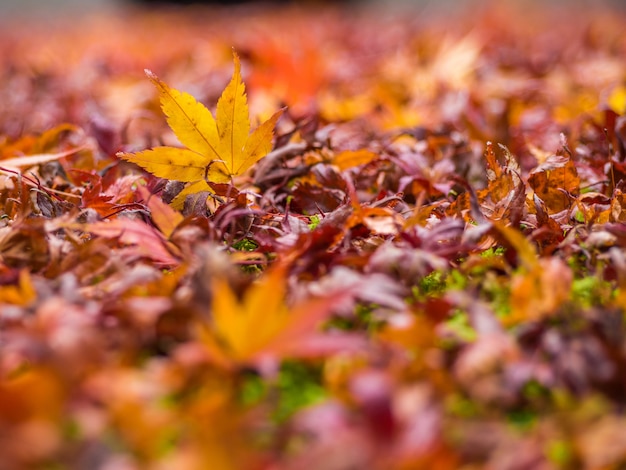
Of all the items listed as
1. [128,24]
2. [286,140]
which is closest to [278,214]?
[286,140]

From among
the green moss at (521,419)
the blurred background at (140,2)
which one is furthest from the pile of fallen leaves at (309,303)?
the blurred background at (140,2)

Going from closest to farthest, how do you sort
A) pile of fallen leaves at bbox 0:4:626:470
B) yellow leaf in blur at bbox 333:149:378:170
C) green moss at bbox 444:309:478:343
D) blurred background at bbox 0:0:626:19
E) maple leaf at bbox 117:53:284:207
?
pile of fallen leaves at bbox 0:4:626:470, green moss at bbox 444:309:478:343, maple leaf at bbox 117:53:284:207, yellow leaf in blur at bbox 333:149:378:170, blurred background at bbox 0:0:626:19

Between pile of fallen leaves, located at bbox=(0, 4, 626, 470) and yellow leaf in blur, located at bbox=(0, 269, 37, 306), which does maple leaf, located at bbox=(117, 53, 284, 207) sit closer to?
pile of fallen leaves, located at bbox=(0, 4, 626, 470)

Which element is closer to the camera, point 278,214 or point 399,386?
point 399,386

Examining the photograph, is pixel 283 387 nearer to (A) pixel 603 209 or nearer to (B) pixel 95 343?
(B) pixel 95 343

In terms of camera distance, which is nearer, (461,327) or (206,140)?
(461,327)

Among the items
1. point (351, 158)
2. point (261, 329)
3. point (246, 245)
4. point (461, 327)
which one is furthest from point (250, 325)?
point (351, 158)

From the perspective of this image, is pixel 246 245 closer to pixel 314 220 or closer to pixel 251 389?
pixel 314 220

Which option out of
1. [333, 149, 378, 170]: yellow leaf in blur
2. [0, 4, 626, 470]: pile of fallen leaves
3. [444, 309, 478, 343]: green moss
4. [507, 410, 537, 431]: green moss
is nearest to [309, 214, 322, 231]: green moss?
[0, 4, 626, 470]: pile of fallen leaves
